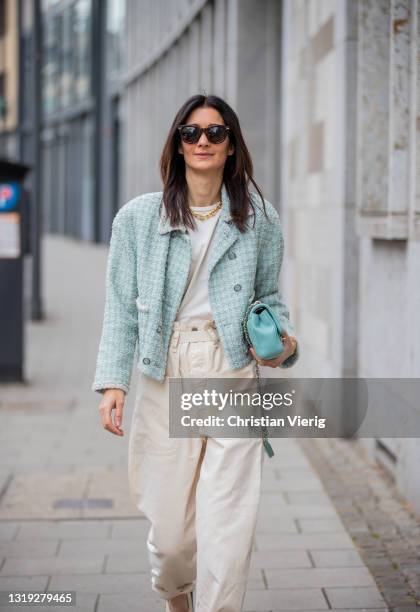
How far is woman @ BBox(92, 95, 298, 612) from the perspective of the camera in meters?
3.34

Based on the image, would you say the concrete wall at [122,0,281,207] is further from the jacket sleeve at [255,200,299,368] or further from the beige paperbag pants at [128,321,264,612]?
the beige paperbag pants at [128,321,264,612]

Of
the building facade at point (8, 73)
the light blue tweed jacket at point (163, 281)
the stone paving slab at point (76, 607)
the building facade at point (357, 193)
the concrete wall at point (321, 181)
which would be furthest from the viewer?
the building facade at point (8, 73)

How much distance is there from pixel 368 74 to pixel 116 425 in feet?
12.5

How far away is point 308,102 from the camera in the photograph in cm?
846

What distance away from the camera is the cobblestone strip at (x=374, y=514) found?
14.6 feet

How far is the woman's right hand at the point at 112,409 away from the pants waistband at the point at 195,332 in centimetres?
24

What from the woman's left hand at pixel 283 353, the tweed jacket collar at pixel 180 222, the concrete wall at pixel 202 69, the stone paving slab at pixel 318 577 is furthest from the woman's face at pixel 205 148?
the concrete wall at pixel 202 69

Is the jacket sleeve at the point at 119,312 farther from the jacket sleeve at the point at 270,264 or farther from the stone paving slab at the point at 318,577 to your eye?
the stone paving slab at the point at 318,577

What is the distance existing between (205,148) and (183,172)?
6.8 inches

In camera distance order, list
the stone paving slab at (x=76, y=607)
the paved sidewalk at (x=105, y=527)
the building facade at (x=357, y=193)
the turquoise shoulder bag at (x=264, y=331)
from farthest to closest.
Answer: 1. the building facade at (x=357, y=193)
2. the paved sidewalk at (x=105, y=527)
3. the stone paving slab at (x=76, y=607)
4. the turquoise shoulder bag at (x=264, y=331)

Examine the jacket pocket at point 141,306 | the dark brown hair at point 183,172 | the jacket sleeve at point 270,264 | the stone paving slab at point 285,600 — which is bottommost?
the stone paving slab at point 285,600

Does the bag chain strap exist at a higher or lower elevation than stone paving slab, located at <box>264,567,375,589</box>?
higher

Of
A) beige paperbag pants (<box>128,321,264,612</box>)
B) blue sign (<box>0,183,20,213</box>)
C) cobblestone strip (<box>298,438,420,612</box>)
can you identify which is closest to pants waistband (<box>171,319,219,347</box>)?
beige paperbag pants (<box>128,321,264,612</box>)

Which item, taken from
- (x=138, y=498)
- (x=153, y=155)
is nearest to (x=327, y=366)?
(x=138, y=498)
